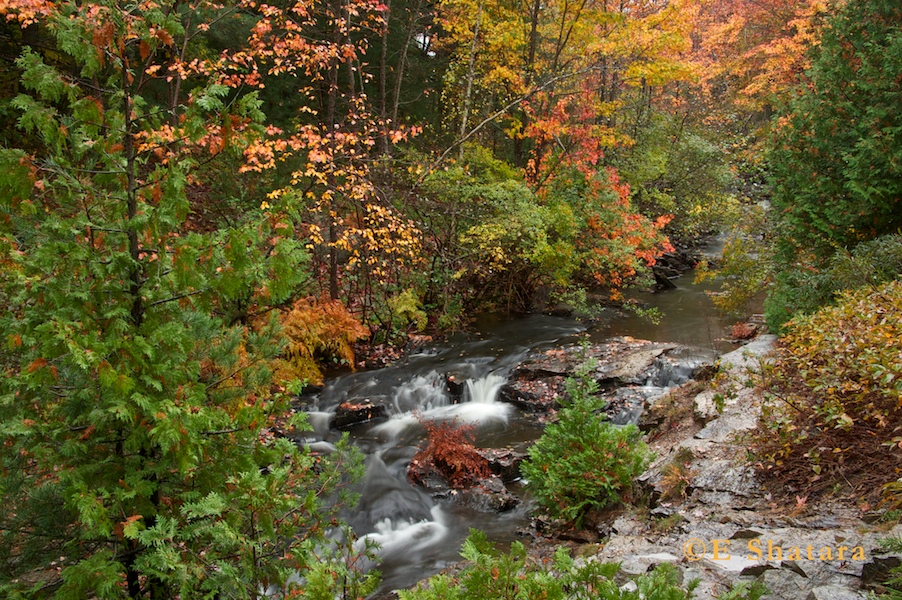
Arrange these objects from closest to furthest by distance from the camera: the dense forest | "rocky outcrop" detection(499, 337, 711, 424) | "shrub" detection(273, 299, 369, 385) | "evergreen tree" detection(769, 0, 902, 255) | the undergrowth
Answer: the undergrowth < the dense forest < "evergreen tree" detection(769, 0, 902, 255) < "rocky outcrop" detection(499, 337, 711, 424) < "shrub" detection(273, 299, 369, 385)

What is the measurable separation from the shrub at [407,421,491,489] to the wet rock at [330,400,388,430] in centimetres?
182

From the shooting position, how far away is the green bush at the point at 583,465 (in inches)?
248

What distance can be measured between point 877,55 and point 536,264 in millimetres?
8003

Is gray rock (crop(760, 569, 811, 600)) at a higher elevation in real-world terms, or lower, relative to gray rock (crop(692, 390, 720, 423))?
higher

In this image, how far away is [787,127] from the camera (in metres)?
9.87

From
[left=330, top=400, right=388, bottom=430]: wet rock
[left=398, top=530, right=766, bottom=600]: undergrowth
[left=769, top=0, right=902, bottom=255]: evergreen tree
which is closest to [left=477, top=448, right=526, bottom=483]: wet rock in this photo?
[left=330, top=400, right=388, bottom=430]: wet rock

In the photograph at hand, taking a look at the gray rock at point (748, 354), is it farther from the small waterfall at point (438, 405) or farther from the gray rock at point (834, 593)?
the small waterfall at point (438, 405)

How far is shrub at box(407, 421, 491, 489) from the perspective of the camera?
858 centimetres

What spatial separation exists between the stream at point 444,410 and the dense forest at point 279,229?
0.68 meters

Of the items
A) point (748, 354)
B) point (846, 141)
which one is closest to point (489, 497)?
point (748, 354)

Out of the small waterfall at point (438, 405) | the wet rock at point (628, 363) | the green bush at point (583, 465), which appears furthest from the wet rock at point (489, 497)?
the wet rock at point (628, 363)

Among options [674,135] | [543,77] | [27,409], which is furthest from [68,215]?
[674,135]

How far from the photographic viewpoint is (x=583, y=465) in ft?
20.8

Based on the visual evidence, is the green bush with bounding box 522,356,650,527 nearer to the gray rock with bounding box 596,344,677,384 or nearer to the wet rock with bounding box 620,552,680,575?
the wet rock with bounding box 620,552,680,575
